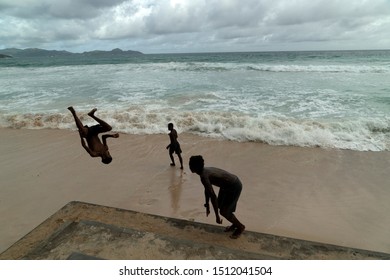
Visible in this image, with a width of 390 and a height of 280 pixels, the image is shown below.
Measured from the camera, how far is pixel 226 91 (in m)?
18.0

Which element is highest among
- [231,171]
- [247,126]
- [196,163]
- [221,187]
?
[196,163]

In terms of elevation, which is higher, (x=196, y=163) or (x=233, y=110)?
(x=196, y=163)

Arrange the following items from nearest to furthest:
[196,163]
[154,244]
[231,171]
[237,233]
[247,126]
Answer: [196,163] < [154,244] < [237,233] < [231,171] < [247,126]

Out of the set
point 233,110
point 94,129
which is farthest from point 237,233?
point 233,110

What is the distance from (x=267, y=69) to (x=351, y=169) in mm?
26025

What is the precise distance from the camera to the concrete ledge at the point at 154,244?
12.1 ft

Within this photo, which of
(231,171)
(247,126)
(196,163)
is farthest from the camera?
(247,126)

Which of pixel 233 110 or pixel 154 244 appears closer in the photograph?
pixel 154 244

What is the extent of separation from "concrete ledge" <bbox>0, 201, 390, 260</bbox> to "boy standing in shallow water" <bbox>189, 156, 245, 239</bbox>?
0.31 meters

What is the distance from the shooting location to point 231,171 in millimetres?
7223

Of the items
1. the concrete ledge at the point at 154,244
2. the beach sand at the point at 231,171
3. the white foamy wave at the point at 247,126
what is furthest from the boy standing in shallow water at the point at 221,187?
the white foamy wave at the point at 247,126

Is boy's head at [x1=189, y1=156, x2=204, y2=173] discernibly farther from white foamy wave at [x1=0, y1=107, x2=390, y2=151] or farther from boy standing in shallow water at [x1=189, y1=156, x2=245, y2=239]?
white foamy wave at [x1=0, y1=107, x2=390, y2=151]

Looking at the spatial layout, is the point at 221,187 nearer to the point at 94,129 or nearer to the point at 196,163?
the point at 196,163

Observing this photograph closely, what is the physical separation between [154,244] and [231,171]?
12.2 ft
